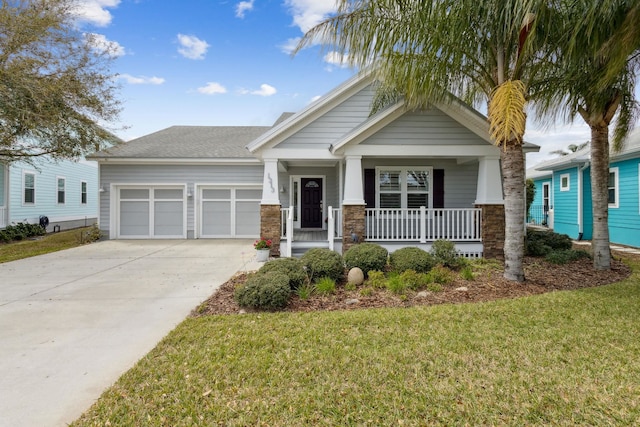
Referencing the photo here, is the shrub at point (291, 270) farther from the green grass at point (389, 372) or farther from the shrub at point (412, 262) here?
the shrub at point (412, 262)

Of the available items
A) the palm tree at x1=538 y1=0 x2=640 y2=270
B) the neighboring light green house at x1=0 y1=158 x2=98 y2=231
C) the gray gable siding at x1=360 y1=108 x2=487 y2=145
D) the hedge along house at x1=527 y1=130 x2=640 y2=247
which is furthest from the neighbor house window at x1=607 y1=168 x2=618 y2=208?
the neighboring light green house at x1=0 y1=158 x2=98 y2=231

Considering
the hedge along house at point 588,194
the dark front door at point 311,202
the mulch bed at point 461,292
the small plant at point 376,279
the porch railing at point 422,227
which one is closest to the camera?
the mulch bed at point 461,292

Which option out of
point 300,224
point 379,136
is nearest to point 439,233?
point 379,136

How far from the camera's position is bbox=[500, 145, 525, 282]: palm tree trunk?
6543 millimetres

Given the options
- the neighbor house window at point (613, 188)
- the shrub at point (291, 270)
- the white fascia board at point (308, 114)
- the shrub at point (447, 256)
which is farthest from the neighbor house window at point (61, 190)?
the neighbor house window at point (613, 188)

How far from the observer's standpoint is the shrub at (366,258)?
23.0 feet

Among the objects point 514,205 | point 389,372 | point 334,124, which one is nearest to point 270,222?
point 334,124

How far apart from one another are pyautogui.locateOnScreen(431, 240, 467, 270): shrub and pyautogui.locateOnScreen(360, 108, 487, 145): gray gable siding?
3.05 m

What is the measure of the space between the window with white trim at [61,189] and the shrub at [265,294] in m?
19.2

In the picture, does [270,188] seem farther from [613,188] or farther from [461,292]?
[613,188]

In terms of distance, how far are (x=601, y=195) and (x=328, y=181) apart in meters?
8.40

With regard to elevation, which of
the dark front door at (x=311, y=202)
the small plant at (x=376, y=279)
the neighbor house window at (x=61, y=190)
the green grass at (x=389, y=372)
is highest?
the neighbor house window at (x=61, y=190)

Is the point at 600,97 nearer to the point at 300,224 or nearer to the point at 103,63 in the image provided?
the point at 300,224

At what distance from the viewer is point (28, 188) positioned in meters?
16.6
